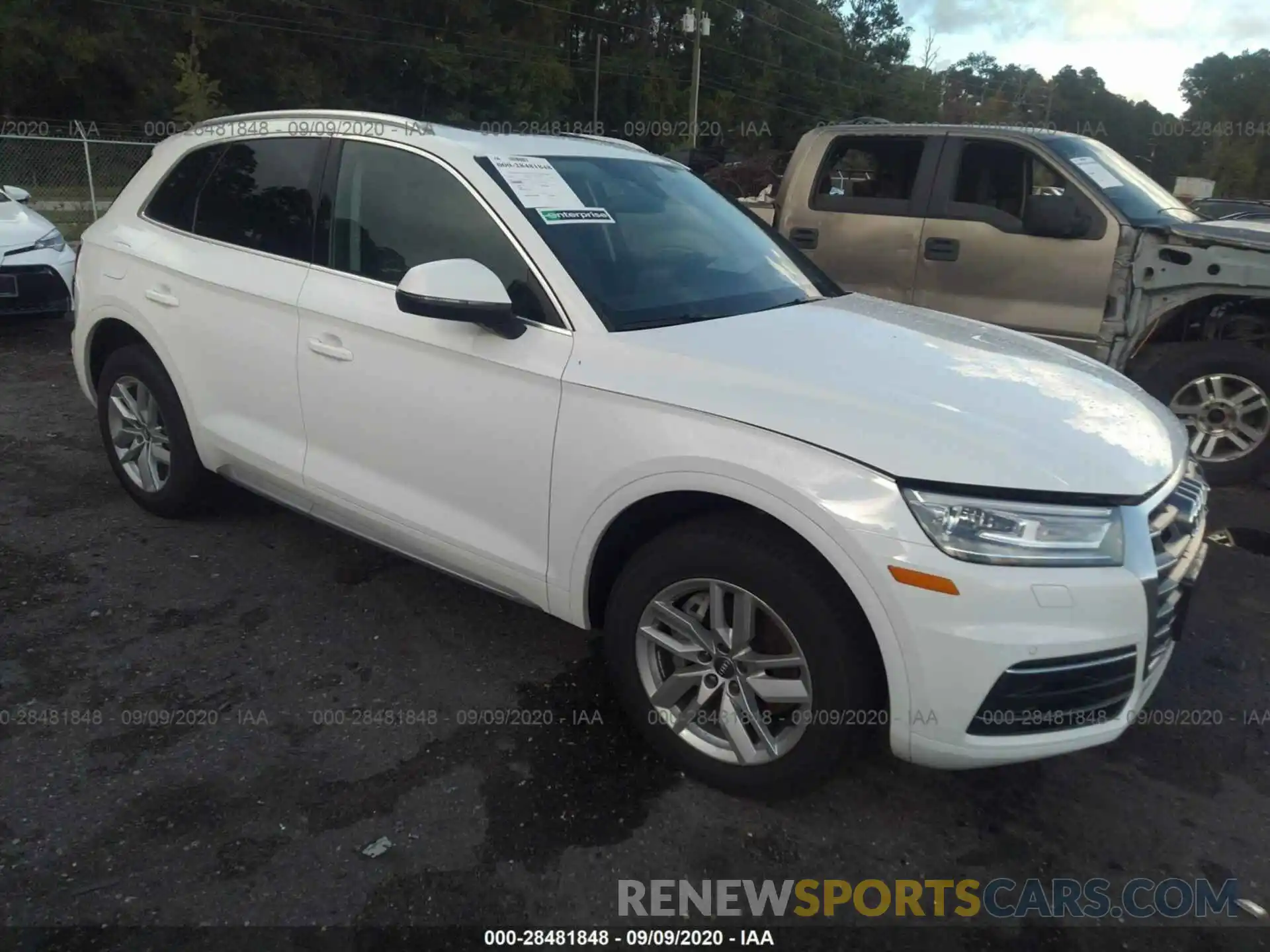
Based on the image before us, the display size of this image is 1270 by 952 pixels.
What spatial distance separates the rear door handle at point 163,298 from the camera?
3961 millimetres

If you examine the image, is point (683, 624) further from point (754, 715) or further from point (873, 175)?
point (873, 175)

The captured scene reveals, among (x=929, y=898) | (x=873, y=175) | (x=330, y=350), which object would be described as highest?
(x=873, y=175)

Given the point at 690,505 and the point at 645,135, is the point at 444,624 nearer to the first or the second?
the point at 690,505

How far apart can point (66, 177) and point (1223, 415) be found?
16.5 metres

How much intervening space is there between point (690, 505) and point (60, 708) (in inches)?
82.0

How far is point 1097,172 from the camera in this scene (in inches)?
229

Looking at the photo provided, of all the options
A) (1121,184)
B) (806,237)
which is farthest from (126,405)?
(1121,184)

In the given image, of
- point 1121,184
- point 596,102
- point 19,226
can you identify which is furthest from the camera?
point 596,102

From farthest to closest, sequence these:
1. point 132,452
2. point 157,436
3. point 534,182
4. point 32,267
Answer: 1. point 32,267
2. point 132,452
3. point 157,436
4. point 534,182

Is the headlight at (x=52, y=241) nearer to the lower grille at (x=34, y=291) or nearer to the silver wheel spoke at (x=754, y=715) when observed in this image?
the lower grille at (x=34, y=291)

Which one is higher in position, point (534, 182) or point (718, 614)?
point (534, 182)

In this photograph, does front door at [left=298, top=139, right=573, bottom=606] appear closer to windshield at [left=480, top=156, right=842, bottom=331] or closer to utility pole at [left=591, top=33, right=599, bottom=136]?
windshield at [left=480, top=156, right=842, bottom=331]

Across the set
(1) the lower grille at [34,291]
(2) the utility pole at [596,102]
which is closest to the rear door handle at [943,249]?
(1) the lower grille at [34,291]

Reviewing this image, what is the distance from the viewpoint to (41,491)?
4.82 m
